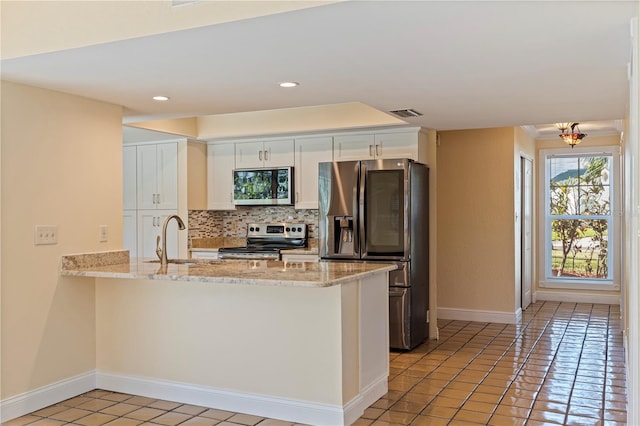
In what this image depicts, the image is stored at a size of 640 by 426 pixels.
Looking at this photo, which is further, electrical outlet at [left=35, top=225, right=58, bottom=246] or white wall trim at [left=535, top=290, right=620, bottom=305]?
white wall trim at [left=535, top=290, right=620, bottom=305]

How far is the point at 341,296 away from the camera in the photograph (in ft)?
11.1

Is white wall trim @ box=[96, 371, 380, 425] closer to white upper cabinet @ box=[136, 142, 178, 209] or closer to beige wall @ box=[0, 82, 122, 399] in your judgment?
beige wall @ box=[0, 82, 122, 399]

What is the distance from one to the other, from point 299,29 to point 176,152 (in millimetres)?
4099

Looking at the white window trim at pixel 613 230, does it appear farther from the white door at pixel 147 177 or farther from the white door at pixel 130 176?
the white door at pixel 130 176

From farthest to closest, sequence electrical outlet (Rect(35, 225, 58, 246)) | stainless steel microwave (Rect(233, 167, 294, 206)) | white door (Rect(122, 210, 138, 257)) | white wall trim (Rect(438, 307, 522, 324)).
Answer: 1. white door (Rect(122, 210, 138, 257))
2. white wall trim (Rect(438, 307, 522, 324))
3. stainless steel microwave (Rect(233, 167, 294, 206))
4. electrical outlet (Rect(35, 225, 58, 246))

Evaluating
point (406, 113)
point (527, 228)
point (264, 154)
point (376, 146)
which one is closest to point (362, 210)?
point (376, 146)

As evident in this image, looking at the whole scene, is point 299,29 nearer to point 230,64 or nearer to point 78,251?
point 230,64

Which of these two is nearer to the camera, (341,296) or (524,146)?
(341,296)

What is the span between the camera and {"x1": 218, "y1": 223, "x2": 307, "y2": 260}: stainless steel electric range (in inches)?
239

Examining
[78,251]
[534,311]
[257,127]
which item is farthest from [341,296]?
[534,311]

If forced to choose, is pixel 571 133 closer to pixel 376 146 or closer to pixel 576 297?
pixel 576 297

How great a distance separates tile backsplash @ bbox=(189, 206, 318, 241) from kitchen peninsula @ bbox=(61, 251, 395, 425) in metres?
2.41

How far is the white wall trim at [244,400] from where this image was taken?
3416 millimetres

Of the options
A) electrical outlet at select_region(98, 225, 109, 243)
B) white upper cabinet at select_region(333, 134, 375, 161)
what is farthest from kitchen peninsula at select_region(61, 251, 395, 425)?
white upper cabinet at select_region(333, 134, 375, 161)
